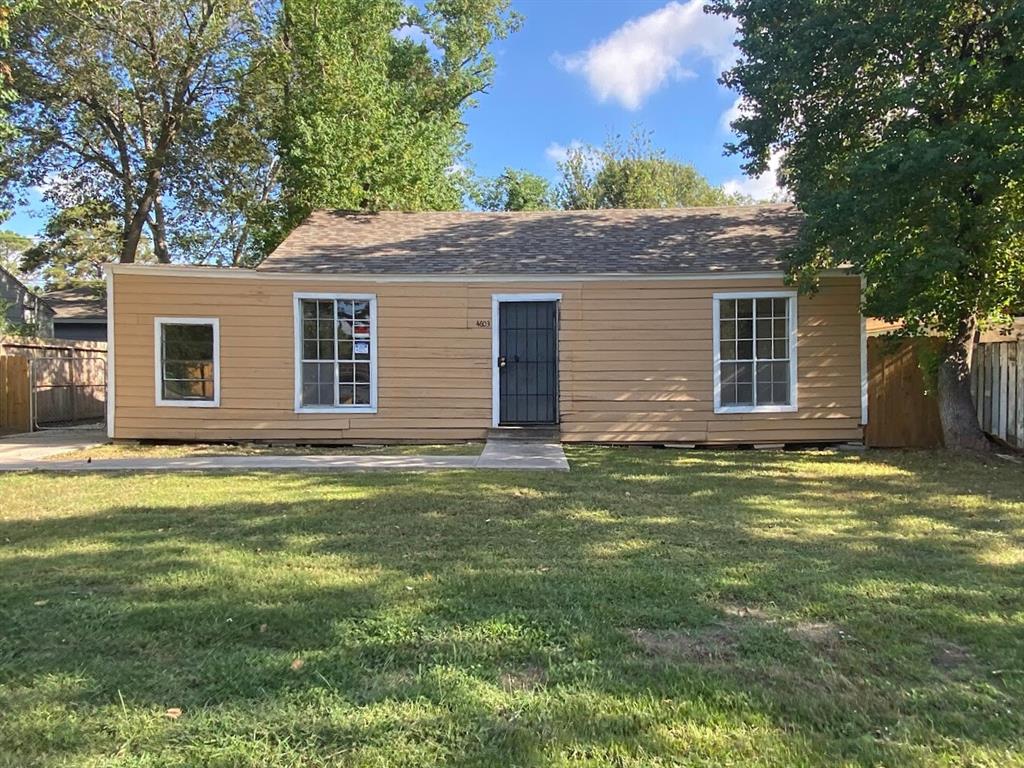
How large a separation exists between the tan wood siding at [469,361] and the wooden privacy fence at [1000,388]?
65.1 inches

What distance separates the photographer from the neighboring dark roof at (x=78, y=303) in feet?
95.4

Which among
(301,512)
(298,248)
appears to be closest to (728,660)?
(301,512)

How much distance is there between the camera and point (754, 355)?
437 inches

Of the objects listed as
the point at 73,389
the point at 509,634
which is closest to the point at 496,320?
the point at 509,634

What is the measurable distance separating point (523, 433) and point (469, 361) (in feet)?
4.66

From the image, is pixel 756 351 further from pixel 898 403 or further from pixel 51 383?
pixel 51 383

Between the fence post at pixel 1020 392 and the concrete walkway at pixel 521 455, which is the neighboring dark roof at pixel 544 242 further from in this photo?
the fence post at pixel 1020 392

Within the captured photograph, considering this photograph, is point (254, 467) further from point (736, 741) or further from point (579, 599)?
point (736, 741)

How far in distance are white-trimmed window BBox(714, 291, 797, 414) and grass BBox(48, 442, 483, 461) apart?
402cm

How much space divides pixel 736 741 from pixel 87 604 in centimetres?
328

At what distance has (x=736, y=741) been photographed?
242 centimetres

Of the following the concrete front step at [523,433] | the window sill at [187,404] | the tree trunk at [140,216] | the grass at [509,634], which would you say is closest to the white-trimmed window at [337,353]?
the window sill at [187,404]

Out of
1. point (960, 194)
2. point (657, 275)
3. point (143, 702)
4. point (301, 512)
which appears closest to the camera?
point (143, 702)

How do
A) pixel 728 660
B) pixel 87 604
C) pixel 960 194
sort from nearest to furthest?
pixel 728 660 < pixel 87 604 < pixel 960 194
